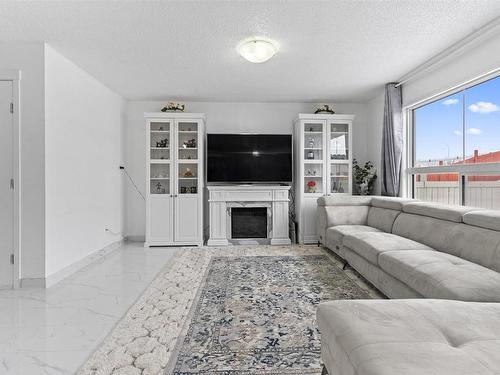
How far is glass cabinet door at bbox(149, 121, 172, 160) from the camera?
4.89 meters

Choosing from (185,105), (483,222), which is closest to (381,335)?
(483,222)

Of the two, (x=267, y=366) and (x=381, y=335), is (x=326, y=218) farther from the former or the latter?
(x=381, y=335)

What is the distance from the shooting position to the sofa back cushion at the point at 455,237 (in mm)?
2182

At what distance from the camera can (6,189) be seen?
303 centimetres

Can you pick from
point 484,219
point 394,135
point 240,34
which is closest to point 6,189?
point 240,34

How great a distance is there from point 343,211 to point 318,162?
3.53 feet

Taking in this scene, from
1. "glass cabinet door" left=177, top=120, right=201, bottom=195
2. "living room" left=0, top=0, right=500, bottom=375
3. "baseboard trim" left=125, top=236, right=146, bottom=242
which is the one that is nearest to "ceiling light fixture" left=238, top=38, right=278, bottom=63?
"living room" left=0, top=0, right=500, bottom=375

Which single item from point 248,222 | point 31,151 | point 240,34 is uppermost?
point 240,34

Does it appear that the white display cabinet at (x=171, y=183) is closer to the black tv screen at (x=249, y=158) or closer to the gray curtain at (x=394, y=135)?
the black tv screen at (x=249, y=158)

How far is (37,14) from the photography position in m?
2.47

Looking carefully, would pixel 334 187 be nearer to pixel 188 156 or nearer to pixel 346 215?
pixel 346 215

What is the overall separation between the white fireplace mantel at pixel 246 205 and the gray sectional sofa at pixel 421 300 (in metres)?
1.32

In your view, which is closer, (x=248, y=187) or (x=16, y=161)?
(x=16, y=161)

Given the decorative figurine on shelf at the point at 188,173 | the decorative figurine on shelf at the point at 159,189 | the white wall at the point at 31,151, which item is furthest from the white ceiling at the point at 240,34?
the decorative figurine on shelf at the point at 159,189
